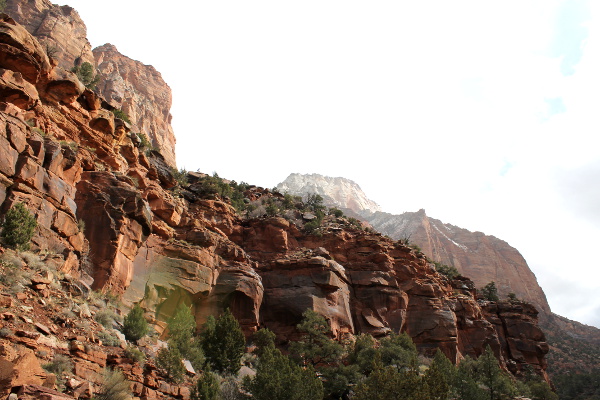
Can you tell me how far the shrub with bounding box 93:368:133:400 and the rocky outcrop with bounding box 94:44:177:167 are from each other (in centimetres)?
6843

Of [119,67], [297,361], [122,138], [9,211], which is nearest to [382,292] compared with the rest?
[297,361]

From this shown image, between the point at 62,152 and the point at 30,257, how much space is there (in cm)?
783

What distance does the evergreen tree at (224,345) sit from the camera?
25984 millimetres

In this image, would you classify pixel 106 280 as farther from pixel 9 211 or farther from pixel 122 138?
pixel 122 138

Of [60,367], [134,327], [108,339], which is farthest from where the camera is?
[134,327]

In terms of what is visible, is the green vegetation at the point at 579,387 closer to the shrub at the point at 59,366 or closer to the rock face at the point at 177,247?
the rock face at the point at 177,247

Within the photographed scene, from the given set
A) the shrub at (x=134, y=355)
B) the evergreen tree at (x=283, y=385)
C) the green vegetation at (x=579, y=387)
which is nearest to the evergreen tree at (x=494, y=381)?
the evergreen tree at (x=283, y=385)

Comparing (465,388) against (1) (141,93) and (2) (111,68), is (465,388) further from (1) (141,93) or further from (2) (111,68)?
(1) (141,93)

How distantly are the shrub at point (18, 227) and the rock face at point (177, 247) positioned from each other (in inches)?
33.3

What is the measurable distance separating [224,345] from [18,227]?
13.5 meters

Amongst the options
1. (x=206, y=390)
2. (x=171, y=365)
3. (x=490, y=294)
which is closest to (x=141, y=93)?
(x=490, y=294)

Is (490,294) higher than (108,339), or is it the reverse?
(490,294)

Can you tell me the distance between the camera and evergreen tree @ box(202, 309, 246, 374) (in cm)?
2598

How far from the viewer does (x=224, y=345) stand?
26.7 metres
